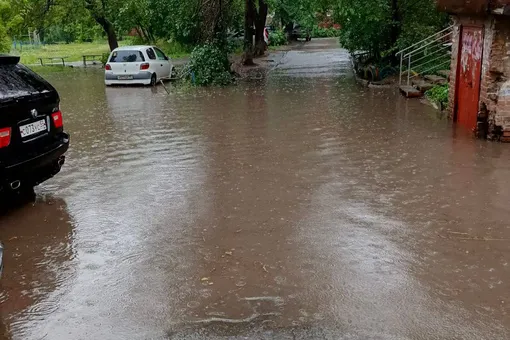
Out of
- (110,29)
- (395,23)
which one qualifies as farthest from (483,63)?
(110,29)

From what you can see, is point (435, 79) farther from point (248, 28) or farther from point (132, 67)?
point (248, 28)

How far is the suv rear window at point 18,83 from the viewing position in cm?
678

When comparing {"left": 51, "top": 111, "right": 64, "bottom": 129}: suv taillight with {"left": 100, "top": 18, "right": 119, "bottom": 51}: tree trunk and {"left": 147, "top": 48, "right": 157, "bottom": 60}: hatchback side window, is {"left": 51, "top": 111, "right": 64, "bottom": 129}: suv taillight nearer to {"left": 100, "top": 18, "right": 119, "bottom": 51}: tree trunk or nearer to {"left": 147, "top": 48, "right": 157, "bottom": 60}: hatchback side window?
{"left": 147, "top": 48, "right": 157, "bottom": 60}: hatchback side window

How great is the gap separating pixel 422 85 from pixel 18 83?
12.1m

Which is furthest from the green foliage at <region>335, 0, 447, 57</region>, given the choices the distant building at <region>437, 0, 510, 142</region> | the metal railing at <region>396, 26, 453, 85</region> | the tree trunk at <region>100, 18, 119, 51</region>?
the tree trunk at <region>100, 18, 119, 51</region>

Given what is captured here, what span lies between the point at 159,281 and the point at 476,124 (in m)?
7.68

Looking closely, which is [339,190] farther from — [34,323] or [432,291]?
[34,323]

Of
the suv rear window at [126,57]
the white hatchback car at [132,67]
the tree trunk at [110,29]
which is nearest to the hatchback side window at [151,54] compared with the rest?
the white hatchback car at [132,67]

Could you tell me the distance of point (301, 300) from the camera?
4.91 m

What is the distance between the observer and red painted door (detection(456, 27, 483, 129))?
1089 centimetres

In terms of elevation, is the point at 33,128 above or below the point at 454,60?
below

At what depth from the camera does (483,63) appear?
1059 centimetres

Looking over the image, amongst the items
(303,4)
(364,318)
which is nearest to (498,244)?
(364,318)

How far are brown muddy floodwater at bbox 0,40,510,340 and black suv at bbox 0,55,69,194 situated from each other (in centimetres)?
58
